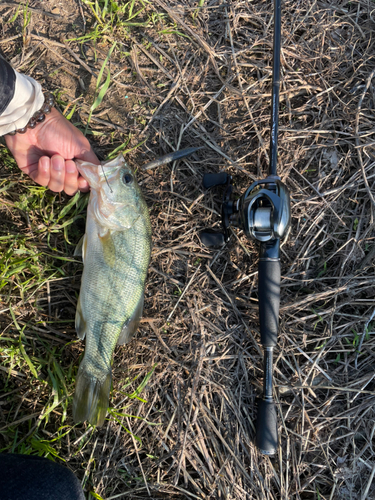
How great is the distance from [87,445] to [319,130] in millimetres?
3568

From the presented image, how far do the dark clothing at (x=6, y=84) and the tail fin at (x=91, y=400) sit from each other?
6.86 ft

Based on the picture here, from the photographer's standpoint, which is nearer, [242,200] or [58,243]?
[242,200]

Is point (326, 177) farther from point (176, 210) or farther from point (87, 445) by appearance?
point (87, 445)

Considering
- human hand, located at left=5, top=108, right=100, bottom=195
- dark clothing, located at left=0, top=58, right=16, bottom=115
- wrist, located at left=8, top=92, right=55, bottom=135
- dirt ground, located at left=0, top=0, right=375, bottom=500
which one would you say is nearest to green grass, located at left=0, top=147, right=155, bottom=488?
dirt ground, located at left=0, top=0, right=375, bottom=500

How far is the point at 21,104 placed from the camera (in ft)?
9.06

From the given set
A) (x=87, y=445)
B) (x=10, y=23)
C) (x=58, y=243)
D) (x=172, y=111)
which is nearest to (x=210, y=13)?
(x=172, y=111)

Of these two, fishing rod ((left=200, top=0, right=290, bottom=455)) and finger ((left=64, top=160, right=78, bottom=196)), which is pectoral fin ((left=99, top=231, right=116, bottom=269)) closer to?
finger ((left=64, top=160, right=78, bottom=196))

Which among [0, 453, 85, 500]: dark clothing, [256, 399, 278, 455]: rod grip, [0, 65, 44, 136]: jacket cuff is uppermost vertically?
[0, 65, 44, 136]: jacket cuff

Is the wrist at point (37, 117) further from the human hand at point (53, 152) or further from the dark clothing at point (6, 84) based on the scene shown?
the dark clothing at point (6, 84)

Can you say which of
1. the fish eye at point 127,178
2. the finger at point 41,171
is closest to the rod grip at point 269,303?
the fish eye at point 127,178

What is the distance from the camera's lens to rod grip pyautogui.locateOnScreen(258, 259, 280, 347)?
2.86m

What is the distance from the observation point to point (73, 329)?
312 cm

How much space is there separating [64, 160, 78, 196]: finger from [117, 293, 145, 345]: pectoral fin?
1.10 metres

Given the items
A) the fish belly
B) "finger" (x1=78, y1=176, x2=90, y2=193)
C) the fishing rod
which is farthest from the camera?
"finger" (x1=78, y1=176, x2=90, y2=193)
